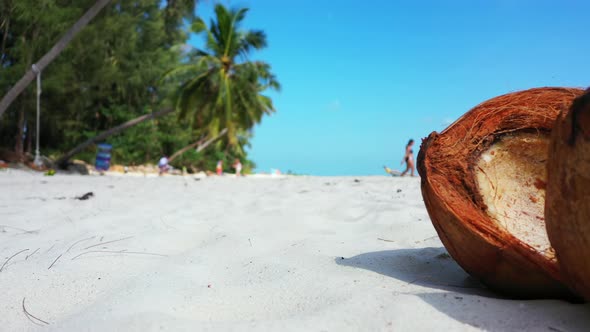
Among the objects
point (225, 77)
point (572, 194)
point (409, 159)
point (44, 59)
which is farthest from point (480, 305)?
point (225, 77)

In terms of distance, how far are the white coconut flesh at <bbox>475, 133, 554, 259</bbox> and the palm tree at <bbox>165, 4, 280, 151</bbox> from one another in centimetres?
1808

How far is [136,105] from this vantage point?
75.3ft

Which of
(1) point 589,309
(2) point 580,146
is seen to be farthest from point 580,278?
(2) point 580,146

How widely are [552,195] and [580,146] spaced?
6.5 inches

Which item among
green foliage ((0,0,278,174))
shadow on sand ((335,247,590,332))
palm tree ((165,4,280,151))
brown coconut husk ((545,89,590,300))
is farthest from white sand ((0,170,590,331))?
palm tree ((165,4,280,151))

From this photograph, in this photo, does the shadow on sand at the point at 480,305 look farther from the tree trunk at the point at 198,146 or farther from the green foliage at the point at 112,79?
the tree trunk at the point at 198,146

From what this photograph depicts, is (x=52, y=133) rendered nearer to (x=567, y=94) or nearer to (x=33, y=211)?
(x=33, y=211)

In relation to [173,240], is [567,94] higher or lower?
higher

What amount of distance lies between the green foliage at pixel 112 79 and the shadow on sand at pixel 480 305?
46.7ft

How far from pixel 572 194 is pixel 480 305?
42 centimetres

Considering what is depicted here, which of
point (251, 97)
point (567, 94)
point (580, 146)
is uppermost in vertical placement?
point (251, 97)

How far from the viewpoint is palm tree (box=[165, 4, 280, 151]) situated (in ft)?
63.6

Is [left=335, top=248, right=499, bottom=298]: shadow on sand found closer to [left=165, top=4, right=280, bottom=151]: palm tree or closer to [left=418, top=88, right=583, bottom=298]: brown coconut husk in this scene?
[left=418, top=88, right=583, bottom=298]: brown coconut husk

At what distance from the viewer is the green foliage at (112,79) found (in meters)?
13.4
